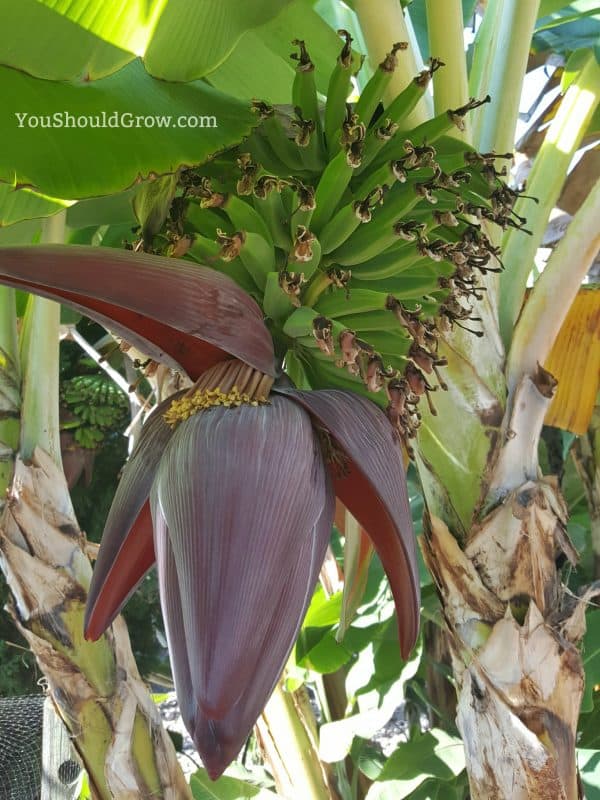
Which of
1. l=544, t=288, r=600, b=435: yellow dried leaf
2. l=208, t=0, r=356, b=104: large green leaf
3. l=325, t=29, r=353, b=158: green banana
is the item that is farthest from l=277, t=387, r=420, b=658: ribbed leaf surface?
l=544, t=288, r=600, b=435: yellow dried leaf

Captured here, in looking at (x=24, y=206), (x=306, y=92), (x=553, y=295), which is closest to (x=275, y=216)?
(x=306, y=92)

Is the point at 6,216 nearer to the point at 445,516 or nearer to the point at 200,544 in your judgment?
the point at 200,544

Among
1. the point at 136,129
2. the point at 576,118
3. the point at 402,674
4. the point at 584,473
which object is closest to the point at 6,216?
the point at 136,129

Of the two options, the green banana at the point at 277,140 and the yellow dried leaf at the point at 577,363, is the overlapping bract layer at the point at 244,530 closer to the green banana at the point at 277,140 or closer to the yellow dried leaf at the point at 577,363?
the green banana at the point at 277,140

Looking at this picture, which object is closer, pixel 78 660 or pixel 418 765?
pixel 78 660

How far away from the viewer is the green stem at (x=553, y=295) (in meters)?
0.73

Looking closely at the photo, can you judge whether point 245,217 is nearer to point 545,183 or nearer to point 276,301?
point 276,301

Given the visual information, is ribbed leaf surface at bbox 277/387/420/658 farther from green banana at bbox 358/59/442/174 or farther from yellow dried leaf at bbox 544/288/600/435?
yellow dried leaf at bbox 544/288/600/435

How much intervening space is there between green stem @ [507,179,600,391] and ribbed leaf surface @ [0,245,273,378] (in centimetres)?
35

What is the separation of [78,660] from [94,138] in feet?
1.92

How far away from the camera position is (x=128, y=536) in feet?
1.57

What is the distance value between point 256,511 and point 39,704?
5.58ft

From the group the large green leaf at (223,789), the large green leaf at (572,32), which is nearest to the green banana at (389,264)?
the large green leaf at (572,32)

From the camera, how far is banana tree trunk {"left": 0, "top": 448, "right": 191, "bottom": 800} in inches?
33.1
